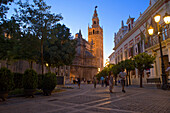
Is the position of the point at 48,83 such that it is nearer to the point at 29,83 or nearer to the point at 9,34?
the point at 29,83

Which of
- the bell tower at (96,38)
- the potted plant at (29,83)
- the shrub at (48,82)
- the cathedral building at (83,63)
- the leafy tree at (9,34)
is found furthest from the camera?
the bell tower at (96,38)

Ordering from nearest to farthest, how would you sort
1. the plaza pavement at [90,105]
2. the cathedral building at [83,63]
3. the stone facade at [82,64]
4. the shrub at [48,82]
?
the plaza pavement at [90,105]
the shrub at [48,82]
the cathedral building at [83,63]
the stone facade at [82,64]

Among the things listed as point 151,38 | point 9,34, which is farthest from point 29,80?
point 151,38

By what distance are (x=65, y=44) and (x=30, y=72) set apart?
1255cm

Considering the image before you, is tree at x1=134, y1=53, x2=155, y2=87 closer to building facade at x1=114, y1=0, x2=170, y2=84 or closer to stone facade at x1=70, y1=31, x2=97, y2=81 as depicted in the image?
building facade at x1=114, y1=0, x2=170, y2=84

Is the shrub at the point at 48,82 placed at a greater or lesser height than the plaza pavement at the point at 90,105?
greater

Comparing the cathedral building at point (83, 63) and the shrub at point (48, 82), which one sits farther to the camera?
the cathedral building at point (83, 63)

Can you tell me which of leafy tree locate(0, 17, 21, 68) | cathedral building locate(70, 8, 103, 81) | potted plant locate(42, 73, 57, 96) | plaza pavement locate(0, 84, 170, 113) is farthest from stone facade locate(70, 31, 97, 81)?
plaza pavement locate(0, 84, 170, 113)

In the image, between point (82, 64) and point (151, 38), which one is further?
point (82, 64)

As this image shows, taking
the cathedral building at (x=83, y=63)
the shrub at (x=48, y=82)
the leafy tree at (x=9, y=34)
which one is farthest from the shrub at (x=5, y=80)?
the cathedral building at (x=83, y=63)

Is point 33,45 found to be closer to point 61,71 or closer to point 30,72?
point 30,72

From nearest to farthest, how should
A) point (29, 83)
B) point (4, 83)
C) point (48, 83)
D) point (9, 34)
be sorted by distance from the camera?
point (4, 83) < point (29, 83) < point (48, 83) < point (9, 34)

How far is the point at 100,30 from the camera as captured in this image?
105 metres

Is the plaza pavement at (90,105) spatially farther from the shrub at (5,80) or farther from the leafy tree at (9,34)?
the leafy tree at (9,34)
